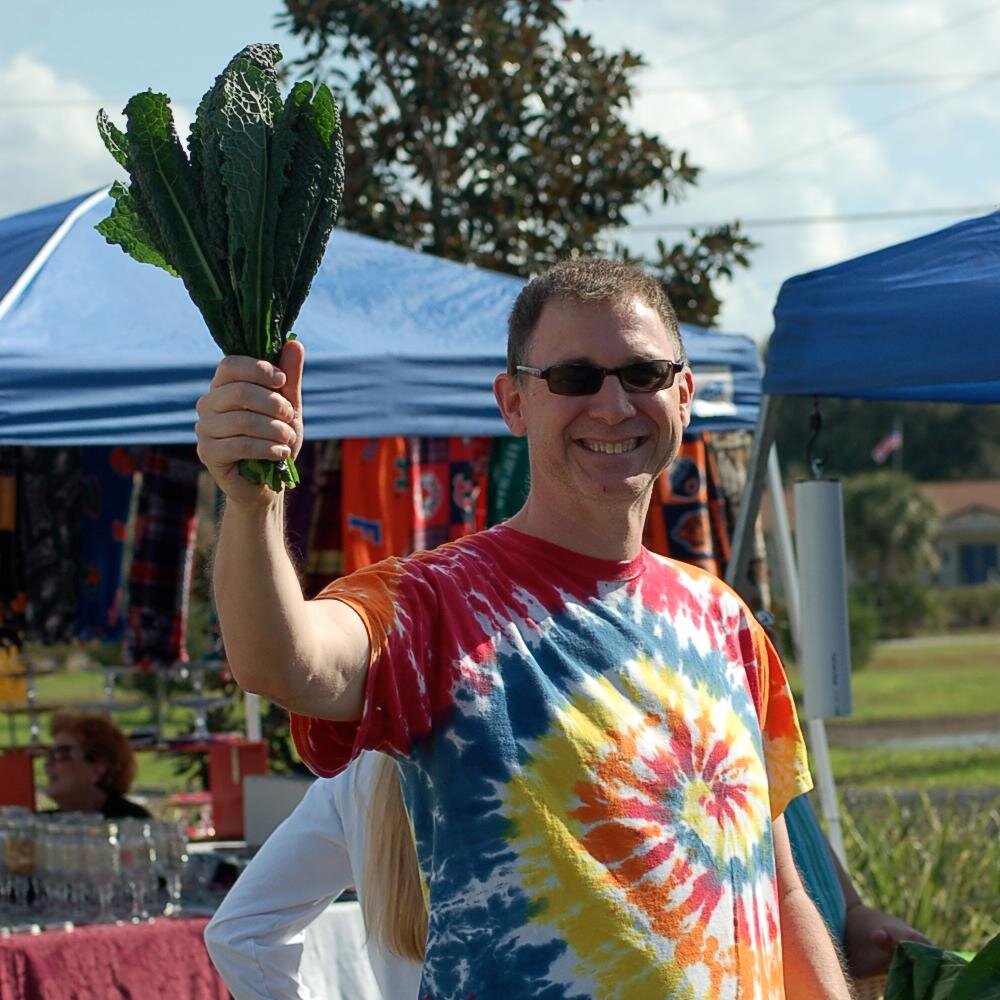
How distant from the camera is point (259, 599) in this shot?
5.08 feet

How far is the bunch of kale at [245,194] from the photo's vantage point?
150cm

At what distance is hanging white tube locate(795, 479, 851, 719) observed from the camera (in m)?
4.09

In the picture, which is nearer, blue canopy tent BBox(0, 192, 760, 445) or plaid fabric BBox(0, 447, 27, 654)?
blue canopy tent BBox(0, 192, 760, 445)

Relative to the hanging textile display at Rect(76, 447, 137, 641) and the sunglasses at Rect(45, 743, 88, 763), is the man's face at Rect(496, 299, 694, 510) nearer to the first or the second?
the sunglasses at Rect(45, 743, 88, 763)

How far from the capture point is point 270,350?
4.99ft

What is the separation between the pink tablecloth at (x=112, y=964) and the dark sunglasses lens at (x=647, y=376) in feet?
8.53

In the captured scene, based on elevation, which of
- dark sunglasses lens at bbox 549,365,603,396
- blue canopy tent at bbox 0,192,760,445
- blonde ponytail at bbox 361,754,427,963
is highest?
blue canopy tent at bbox 0,192,760,445

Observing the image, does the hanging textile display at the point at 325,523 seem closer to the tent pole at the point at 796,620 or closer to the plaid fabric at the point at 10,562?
the plaid fabric at the point at 10,562

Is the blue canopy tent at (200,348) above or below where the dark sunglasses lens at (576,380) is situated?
above

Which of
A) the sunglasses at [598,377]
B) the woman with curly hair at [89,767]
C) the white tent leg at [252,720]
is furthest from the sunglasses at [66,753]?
the sunglasses at [598,377]

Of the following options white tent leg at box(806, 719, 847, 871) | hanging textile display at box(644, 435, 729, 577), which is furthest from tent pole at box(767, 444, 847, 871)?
hanging textile display at box(644, 435, 729, 577)

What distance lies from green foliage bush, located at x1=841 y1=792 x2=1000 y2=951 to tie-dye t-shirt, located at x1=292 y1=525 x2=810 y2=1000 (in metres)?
4.57

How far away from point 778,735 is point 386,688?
2.04 feet

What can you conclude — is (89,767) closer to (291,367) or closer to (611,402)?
(611,402)
